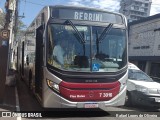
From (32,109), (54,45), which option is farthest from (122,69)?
(32,109)

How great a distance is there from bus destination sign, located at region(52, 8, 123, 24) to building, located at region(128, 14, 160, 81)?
21.4 m

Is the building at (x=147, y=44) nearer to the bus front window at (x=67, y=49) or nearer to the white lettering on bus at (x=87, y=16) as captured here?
the white lettering on bus at (x=87, y=16)

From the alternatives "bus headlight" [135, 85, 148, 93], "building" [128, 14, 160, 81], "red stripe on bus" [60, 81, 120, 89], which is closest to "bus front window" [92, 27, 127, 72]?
"red stripe on bus" [60, 81, 120, 89]

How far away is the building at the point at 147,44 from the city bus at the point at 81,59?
21622 millimetres

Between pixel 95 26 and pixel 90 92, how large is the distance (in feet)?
6.77

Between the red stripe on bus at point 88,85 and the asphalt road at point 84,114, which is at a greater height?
the red stripe on bus at point 88,85

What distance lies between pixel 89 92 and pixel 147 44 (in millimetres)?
26239

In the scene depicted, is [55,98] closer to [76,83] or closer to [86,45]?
[76,83]

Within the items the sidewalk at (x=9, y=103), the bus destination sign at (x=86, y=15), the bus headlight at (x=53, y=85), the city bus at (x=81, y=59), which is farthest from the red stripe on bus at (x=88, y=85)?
the sidewalk at (x=9, y=103)

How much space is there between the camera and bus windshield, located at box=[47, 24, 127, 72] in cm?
888

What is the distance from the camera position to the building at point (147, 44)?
31.9 meters

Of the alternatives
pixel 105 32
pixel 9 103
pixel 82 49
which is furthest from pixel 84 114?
pixel 9 103

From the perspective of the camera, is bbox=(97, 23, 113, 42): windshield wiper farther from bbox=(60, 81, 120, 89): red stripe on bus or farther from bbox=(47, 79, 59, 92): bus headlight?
bbox=(47, 79, 59, 92): bus headlight

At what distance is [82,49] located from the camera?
29.8ft
